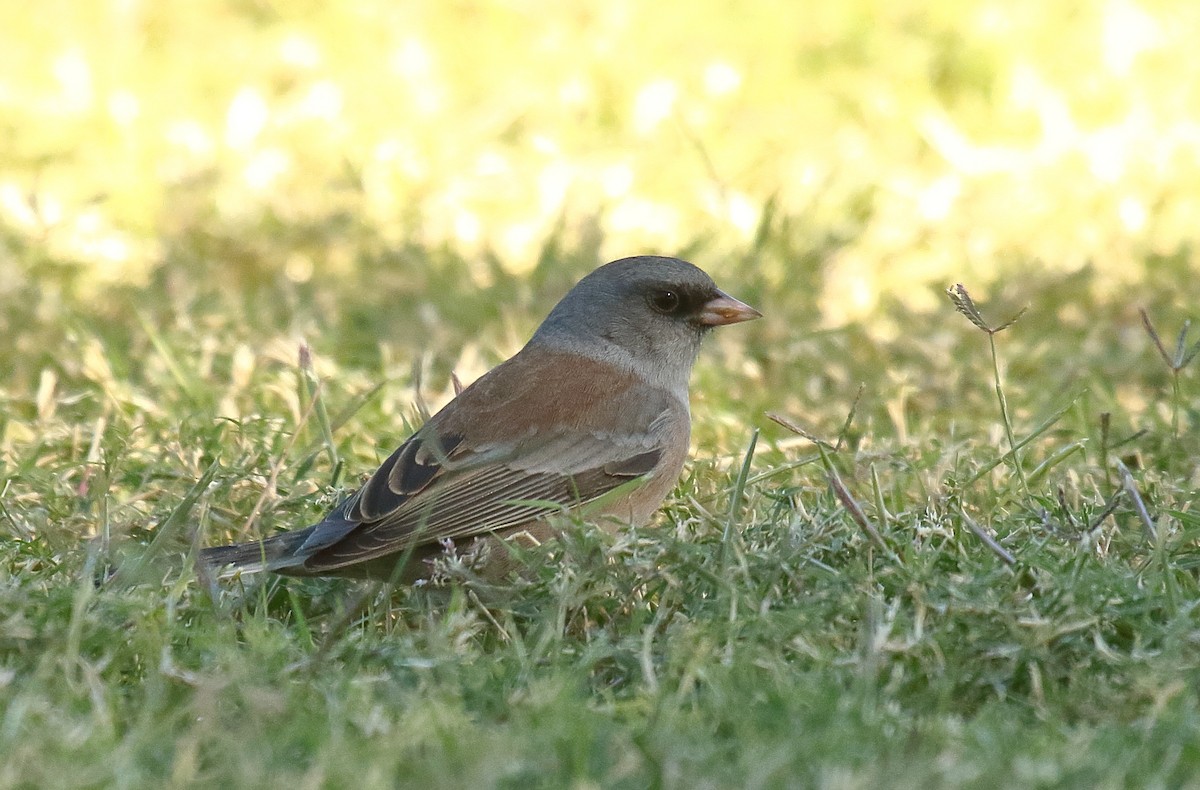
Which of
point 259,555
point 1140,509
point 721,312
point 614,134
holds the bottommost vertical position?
point 1140,509

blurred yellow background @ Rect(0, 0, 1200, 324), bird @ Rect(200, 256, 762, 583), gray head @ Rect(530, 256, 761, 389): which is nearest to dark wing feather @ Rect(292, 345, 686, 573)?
bird @ Rect(200, 256, 762, 583)

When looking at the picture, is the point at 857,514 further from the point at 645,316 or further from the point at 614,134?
the point at 614,134

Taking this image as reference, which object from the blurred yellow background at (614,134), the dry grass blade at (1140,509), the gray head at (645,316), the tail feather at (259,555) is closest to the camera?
the dry grass blade at (1140,509)

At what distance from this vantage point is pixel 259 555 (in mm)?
3914

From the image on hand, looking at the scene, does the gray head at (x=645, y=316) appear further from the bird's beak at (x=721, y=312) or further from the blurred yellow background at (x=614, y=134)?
the blurred yellow background at (x=614, y=134)

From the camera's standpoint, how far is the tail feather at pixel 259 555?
12.7 ft

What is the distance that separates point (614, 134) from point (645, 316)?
3087mm

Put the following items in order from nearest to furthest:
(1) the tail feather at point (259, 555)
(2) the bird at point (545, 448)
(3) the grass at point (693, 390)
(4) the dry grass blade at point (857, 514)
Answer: (3) the grass at point (693, 390), (4) the dry grass blade at point (857, 514), (1) the tail feather at point (259, 555), (2) the bird at point (545, 448)

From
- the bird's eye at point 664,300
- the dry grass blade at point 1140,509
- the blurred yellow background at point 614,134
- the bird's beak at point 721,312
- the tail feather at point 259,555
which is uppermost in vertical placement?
the blurred yellow background at point 614,134

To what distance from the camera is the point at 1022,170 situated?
24.7 feet

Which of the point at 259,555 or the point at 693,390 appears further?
the point at 693,390

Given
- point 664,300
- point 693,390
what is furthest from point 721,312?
point 693,390

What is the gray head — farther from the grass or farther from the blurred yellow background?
the blurred yellow background

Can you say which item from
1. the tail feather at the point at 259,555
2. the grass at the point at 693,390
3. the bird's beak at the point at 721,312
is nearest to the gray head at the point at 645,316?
the bird's beak at the point at 721,312
